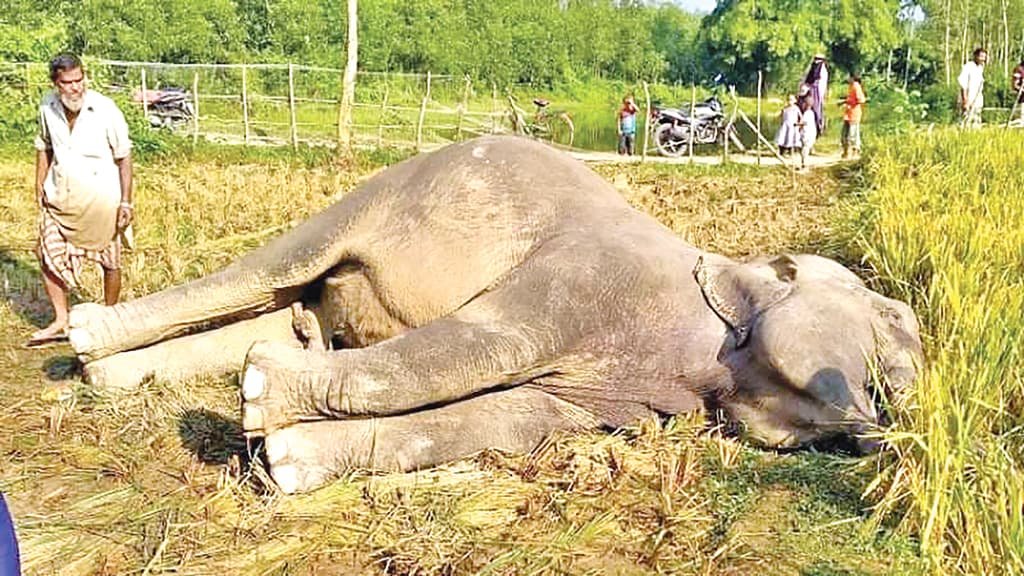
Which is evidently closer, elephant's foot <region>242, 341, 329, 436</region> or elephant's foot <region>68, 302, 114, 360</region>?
elephant's foot <region>242, 341, 329, 436</region>

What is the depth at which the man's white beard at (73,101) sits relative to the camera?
478cm

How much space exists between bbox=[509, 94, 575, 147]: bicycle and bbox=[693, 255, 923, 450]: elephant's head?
1691 cm

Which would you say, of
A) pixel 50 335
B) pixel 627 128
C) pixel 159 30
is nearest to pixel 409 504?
pixel 50 335

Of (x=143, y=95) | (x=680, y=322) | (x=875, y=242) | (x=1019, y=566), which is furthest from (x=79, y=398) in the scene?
(x=143, y=95)

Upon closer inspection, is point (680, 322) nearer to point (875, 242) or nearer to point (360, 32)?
point (875, 242)

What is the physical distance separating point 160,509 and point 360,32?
113 ft

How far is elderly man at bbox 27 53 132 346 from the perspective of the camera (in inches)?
192

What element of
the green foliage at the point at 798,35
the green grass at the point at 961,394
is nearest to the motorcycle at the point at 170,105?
the green grass at the point at 961,394

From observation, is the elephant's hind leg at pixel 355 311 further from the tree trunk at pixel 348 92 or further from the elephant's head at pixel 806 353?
the tree trunk at pixel 348 92

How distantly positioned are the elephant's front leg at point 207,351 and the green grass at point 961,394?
7.70ft

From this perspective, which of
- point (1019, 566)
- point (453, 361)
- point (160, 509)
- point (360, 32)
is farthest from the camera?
point (360, 32)

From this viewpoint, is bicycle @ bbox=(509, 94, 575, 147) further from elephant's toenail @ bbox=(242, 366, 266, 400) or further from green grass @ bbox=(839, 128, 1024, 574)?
elephant's toenail @ bbox=(242, 366, 266, 400)

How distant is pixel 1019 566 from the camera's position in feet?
7.47

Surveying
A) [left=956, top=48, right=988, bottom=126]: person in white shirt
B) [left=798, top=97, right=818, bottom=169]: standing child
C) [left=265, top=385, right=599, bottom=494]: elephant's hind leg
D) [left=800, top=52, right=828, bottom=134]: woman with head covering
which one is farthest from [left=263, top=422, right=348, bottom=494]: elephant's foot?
[left=800, top=52, right=828, bottom=134]: woman with head covering
